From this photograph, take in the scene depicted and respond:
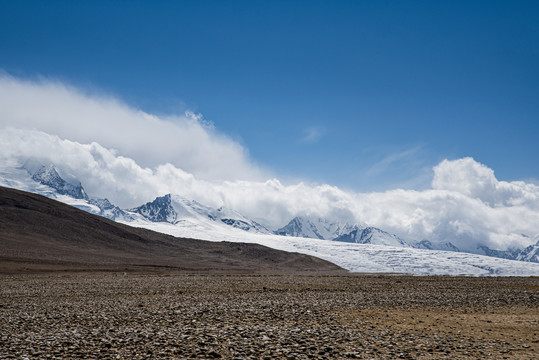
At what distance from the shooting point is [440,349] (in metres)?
14.0

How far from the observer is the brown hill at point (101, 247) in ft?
390

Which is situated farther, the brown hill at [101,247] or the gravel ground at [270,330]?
the brown hill at [101,247]

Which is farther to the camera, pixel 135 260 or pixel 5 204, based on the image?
pixel 5 204

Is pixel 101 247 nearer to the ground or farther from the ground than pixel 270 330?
nearer to the ground

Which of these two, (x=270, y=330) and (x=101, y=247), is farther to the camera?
(x=101, y=247)

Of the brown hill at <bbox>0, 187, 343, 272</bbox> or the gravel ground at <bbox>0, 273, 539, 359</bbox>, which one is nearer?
the gravel ground at <bbox>0, 273, 539, 359</bbox>

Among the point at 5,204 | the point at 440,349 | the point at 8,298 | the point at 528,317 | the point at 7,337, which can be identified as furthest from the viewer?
the point at 5,204

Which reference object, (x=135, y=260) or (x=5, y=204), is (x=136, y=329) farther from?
(x=5, y=204)

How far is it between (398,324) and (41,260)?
342 ft

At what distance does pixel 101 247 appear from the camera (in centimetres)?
14575

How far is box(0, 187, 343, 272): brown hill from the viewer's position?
119 metres

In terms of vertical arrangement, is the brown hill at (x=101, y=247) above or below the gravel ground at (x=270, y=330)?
below

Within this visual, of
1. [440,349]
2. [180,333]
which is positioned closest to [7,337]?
[180,333]

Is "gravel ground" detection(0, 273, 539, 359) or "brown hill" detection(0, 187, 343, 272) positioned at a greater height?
"gravel ground" detection(0, 273, 539, 359)
